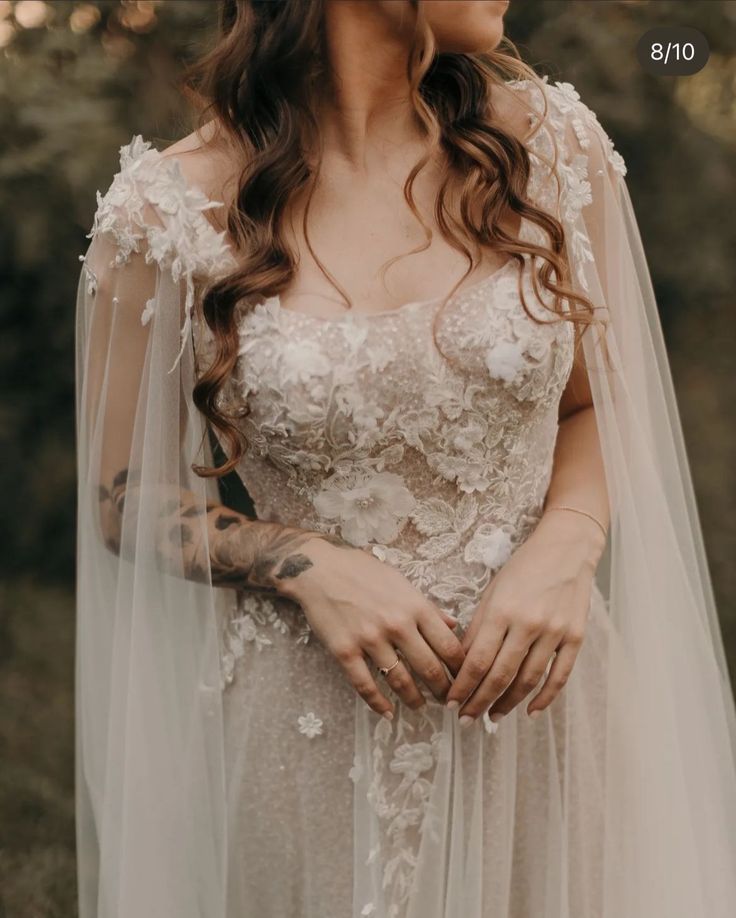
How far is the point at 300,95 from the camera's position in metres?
1.51

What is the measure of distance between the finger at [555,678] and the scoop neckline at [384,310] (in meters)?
0.44

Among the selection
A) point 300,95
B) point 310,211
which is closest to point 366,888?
→ point 310,211

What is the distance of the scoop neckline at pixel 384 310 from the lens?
139 cm

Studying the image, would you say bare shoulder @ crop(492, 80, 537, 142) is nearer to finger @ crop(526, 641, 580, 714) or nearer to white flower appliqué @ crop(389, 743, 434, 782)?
finger @ crop(526, 641, 580, 714)

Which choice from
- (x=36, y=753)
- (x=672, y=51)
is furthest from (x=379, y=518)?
(x=36, y=753)

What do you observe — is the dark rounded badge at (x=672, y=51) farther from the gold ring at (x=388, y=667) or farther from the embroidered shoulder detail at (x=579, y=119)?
the gold ring at (x=388, y=667)

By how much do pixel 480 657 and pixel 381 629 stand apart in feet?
0.38

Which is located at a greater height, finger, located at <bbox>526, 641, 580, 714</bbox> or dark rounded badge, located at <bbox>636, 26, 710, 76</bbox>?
dark rounded badge, located at <bbox>636, 26, 710, 76</bbox>

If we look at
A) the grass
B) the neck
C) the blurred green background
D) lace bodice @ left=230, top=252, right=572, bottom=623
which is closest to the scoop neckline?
lace bodice @ left=230, top=252, right=572, bottom=623

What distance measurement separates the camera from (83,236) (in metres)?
2.86

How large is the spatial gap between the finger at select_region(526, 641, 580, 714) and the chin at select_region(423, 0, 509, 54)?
0.74m

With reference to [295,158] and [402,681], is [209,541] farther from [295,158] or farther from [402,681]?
[295,158]

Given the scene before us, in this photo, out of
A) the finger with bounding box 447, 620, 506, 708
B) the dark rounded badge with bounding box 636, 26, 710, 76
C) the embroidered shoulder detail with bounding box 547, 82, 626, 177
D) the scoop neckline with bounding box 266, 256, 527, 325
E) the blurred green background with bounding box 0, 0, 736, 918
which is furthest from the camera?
the dark rounded badge with bounding box 636, 26, 710, 76

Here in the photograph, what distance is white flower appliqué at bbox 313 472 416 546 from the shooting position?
1430 mm
